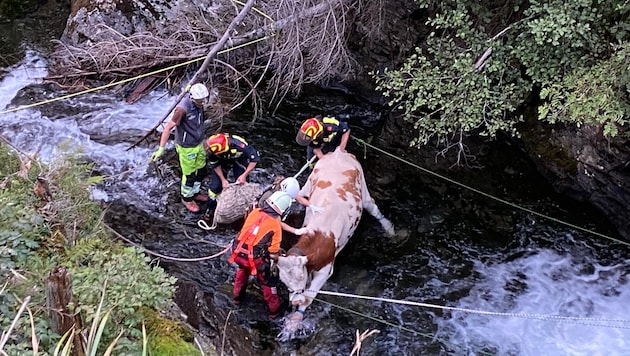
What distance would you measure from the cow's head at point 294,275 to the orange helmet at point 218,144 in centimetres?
165

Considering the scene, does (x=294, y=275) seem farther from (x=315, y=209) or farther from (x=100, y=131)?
(x=100, y=131)

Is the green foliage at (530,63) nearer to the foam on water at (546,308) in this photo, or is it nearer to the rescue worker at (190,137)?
the foam on water at (546,308)

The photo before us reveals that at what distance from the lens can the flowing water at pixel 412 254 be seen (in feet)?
19.6

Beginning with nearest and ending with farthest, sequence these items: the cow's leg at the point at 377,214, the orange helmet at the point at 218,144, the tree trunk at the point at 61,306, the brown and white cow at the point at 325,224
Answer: the tree trunk at the point at 61,306 → the brown and white cow at the point at 325,224 → the orange helmet at the point at 218,144 → the cow's leg at the point at 377,214

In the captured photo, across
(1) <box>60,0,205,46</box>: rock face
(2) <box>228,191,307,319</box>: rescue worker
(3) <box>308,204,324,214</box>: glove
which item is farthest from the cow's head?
(1) <box>60,0,205,46</box>: rock face

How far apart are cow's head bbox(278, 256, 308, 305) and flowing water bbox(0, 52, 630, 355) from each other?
377mm

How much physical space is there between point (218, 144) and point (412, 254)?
2.75 metres

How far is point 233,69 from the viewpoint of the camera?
9180mm

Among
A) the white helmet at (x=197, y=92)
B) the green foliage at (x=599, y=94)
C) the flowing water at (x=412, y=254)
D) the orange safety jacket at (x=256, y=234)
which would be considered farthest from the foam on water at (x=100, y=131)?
the green foliage at (x=599, y=94)

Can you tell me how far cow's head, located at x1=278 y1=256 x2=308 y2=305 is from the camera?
226 inches

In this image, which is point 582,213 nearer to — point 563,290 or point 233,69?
point 563,290

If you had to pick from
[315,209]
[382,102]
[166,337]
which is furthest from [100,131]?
[166,337]

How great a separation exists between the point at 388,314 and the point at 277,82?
454 cm

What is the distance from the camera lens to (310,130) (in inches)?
266
